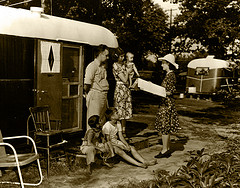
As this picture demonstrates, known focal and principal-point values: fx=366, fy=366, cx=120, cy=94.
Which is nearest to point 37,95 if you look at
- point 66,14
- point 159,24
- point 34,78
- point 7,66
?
point 34,78

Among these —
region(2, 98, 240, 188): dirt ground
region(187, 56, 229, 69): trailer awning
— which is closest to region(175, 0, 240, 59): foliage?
region(187, 56, 229, 69): trailer awning

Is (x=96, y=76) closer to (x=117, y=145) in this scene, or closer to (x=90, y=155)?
(x=117, y=145)

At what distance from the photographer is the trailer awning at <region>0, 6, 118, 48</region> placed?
6.14 metres

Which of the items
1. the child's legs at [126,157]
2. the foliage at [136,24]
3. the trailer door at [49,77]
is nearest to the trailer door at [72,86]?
the trailer door at [49,77]

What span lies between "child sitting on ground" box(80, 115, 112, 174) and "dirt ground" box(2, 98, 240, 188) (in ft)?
0.95

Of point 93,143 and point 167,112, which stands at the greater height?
point 167,112

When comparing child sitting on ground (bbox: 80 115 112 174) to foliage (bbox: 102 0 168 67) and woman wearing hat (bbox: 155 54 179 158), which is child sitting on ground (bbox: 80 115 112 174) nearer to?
woman wearing hat (bbox: 155 54 179 158)

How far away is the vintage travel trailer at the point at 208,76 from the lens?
20141 millimetres

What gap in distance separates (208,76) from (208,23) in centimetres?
435

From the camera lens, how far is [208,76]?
20250 millimetres

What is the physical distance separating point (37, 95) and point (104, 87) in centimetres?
136

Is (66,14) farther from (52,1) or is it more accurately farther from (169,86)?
(169,86)

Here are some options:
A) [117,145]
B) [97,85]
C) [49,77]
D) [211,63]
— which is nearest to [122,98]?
[97,85]

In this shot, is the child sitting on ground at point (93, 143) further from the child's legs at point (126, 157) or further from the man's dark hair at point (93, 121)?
the child's legs at point (126, 157)
